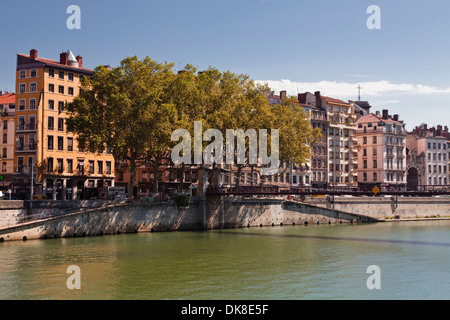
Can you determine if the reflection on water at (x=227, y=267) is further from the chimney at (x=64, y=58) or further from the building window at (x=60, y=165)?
the chimney at (x=64, y=58)

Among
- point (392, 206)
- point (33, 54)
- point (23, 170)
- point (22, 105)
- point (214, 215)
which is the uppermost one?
point (33, 54)

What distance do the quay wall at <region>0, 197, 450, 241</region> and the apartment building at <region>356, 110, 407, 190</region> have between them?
25.0 meters

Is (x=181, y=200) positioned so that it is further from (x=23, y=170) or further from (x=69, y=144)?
(x=23, y=170)

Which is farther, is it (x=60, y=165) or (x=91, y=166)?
(x=91, y=166)

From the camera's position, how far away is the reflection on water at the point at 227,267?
2786 cm

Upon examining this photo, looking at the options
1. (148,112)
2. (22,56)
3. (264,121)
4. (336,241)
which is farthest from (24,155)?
(336,241)

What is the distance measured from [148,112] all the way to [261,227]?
21052mm

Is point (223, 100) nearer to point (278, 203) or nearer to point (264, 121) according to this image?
point (264, 121)

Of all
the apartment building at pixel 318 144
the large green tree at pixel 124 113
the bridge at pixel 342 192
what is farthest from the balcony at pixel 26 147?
the apartment building at pixel 318 144

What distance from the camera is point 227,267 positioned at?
35281mm

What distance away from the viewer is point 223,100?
62625 mm

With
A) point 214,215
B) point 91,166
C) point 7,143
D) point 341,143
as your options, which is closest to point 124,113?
point 214,215

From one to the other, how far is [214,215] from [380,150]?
55.7 meters
